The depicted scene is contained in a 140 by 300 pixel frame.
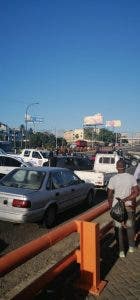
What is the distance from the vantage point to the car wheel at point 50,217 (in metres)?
9.16

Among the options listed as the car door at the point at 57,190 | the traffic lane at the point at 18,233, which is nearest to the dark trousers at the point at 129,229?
the traffic lane at the point at 18,233

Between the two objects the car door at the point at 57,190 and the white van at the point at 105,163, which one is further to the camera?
the white van at the point at 105,163

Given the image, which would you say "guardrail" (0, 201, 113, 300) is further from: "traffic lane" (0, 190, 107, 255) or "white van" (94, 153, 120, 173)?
"white van" (94, 153, 120, 173)

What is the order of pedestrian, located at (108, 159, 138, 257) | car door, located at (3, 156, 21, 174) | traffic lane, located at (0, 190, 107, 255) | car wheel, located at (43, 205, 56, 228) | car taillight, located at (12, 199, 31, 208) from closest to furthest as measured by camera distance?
1. pedestrian, located at (108, 159, 138, 257)
2. traffic lane, located at (0, 190, 107, 255)
3. car taillight, located at (12, 199, 31, 208)
4. car wheel, located at (43, 205, 56, 228)
5. car door, located at (3, 156, 21, 174)

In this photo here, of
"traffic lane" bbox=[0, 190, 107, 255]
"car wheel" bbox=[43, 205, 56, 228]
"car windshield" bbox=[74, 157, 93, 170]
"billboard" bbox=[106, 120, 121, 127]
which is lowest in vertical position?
"traffic lane" bbox=[0, 190, 107, 255]

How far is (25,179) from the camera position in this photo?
31.9 ft

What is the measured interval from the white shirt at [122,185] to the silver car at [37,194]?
2703 mm

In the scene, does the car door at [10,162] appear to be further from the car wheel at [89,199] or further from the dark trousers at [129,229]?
the dark trousers at [129,229]

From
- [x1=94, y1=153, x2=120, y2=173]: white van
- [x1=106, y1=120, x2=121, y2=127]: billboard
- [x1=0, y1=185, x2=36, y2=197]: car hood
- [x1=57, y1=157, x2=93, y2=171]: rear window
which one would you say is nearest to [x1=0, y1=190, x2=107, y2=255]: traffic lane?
[x1=0, y1=185, x2=36, y2=197]: car hood

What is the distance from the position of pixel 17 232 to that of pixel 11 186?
132 centimetres

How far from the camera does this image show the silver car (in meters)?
8.52

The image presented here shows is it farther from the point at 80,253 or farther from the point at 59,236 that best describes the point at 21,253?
the point at 80,253

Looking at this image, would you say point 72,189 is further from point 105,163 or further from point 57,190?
point 105,163

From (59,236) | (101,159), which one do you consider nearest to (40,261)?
(59,236)
